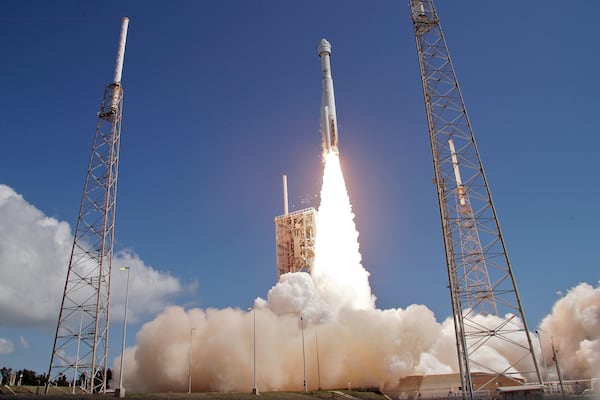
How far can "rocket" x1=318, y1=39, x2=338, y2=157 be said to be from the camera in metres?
63.4

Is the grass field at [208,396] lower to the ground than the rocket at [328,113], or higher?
lower

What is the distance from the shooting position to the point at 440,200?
41.4 metres

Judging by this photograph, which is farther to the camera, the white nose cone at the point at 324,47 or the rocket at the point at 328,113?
the white nose cone at the point at 324,47

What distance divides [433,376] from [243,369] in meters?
19.8

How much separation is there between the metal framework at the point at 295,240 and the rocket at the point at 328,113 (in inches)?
444

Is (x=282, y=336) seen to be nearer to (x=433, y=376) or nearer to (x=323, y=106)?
(x=433, y=376)

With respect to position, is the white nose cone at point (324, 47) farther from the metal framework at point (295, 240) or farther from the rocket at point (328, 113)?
the metal framework at point (295, 240)

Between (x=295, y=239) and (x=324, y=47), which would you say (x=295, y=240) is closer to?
(x=295, y=239)

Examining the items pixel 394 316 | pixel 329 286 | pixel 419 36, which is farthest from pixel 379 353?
pixel 419 36

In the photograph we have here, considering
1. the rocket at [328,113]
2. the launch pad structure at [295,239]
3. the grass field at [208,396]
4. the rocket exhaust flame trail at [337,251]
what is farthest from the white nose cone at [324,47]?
the grass field at [208,396]

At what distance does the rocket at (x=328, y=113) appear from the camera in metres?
63.4

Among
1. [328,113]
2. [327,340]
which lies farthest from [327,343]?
[328,113]

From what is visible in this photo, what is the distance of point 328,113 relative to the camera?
6469 cm

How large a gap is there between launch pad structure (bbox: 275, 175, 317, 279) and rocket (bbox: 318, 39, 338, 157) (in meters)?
11.3
